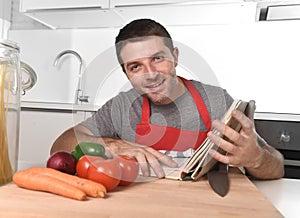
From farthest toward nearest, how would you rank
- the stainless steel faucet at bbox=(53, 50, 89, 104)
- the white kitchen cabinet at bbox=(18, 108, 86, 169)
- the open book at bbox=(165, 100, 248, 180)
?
the stainless steel faucet at bbox=(53, 50, 89, 104) < the white kitchen cabinet at bbox=(18, 108, 86, 169) < the open book at bbox=(165, 100, 248, 180)

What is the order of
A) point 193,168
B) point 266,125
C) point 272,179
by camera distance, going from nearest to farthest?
point 193,168 < point 272,179 < point 266,125

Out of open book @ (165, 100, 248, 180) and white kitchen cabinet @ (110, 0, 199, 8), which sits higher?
white kitchen cabinet @ (110, 0, 199, 8)

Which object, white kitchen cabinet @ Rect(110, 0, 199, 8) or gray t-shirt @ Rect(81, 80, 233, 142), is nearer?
gray t-shirt @ Rect(81, 80, 233, 142)

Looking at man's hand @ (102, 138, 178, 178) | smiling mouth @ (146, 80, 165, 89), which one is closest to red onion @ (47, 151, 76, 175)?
man's hand @ (102, 138, 178, 178)

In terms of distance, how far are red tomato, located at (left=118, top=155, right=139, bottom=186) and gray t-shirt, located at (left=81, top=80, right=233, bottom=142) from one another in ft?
1.44

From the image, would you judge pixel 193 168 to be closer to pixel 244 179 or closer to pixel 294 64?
pixel 244 179

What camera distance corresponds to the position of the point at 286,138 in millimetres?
1887

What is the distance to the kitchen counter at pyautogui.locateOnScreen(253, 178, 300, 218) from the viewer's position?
1.88 feet

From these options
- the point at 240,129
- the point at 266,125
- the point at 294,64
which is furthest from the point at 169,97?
the point at 294,64

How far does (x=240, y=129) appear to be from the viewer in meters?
0.78

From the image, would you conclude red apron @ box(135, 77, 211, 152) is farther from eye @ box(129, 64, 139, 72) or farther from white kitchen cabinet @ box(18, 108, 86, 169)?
white kitchen cabinet @ box(18, 108, 86, 169)

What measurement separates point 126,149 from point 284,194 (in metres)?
0.37

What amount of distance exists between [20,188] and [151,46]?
0.61 m

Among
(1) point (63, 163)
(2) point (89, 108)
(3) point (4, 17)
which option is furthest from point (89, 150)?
(3) point (4, 17)
